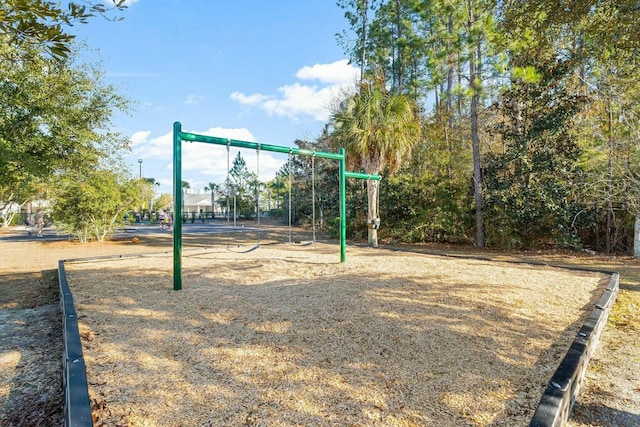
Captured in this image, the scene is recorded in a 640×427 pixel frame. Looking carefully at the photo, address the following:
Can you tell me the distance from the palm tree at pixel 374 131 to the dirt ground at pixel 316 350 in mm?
4438

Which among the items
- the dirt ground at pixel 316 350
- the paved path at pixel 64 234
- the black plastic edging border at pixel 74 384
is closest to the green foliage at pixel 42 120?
the dirt ground at pixel 316 350

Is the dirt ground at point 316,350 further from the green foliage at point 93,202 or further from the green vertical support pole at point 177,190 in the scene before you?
the green foliage at point 93,202

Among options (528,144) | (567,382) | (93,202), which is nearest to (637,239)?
(528,144)

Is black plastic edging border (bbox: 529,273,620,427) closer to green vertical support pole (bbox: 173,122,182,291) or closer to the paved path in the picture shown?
green vertical support pole (bbox: 173,122,182,291)

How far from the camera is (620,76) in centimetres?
758

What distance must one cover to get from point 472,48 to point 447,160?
10.6 ft

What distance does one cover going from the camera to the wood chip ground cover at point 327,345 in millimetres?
1987

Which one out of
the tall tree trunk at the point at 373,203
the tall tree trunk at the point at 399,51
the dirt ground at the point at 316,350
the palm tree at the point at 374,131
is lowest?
the dirt ground at the point at 316,350

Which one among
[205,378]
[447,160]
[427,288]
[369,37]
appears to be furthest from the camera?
[369,37]

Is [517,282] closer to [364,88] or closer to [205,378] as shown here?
[205,378]

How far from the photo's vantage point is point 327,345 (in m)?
2.86

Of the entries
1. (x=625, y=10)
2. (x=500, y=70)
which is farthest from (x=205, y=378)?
(x=500, y=70)

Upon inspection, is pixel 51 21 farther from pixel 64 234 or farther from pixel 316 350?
pixel 64 234

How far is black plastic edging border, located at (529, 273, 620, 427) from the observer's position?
5.67ft
